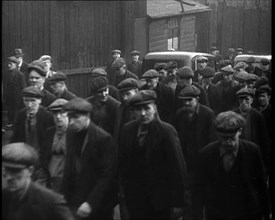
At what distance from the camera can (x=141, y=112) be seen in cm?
644

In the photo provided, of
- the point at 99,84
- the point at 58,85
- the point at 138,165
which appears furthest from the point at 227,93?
the point at 138,165

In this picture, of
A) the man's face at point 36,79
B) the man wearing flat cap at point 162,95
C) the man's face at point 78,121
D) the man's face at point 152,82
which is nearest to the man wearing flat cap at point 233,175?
the man's face at point 78,121

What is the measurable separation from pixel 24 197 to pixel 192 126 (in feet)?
12.5

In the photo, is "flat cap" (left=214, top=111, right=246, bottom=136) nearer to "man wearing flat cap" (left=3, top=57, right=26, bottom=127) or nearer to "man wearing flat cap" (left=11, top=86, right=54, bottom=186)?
"man wearing flat cap" (left=11, top=86, right=54, bottom=186)

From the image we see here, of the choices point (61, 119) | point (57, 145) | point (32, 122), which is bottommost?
point (57, 145)

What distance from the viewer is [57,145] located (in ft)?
21.2

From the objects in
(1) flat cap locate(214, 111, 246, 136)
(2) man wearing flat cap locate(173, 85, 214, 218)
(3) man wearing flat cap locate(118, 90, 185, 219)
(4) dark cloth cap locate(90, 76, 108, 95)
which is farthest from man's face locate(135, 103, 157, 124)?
(4) dark cloth cap locate(90, 76, 108, 95)

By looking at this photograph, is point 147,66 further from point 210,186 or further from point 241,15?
point 241,15

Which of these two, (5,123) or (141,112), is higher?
(141,112)

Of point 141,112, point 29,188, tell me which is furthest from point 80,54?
point 29,188

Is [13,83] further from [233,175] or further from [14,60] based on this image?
[233,175]

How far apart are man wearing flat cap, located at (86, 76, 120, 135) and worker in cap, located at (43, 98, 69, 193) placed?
153 cm

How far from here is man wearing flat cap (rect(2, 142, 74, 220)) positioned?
4.41 metres

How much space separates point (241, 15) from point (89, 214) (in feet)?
78.4
